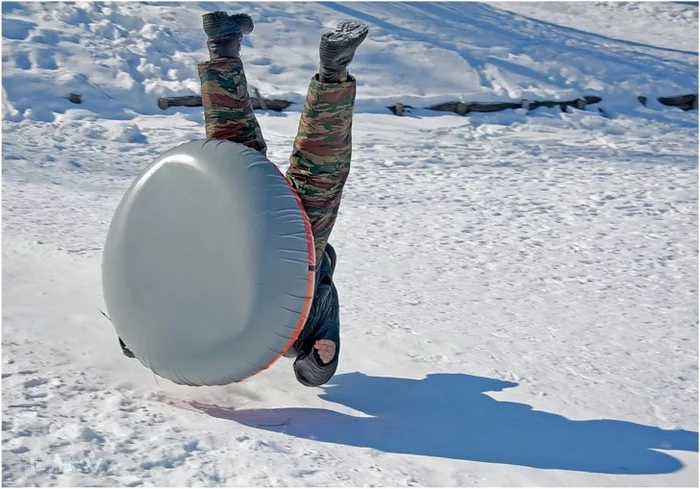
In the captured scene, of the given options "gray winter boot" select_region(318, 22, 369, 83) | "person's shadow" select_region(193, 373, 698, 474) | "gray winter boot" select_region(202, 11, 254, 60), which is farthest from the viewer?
"gray winter boot" select_region(202, 11, 254, 60)

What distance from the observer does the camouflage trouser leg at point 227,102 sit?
3512 mm

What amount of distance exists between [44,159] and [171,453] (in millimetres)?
5280

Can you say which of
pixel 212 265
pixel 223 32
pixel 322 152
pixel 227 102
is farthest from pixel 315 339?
pixel 223 32

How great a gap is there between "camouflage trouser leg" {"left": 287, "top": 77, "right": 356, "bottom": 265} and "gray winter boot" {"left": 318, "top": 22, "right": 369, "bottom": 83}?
0.13ft

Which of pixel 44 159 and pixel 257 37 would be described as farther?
pixel 257 37

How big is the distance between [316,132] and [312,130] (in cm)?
2

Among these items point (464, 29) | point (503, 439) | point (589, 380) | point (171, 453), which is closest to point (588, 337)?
point (589, 380)

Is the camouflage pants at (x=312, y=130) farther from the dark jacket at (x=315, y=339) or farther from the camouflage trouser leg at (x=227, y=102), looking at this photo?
the dark jacket at (x=315, y=339)

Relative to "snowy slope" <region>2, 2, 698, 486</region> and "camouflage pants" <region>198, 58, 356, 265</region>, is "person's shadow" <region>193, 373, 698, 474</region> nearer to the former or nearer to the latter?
"snowy slope" <region>2, 2, 698, 486</region>

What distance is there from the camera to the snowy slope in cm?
289

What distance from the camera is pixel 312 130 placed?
3.37 metres

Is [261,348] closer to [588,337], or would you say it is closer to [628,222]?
[588,337]

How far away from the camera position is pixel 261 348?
296 centimetres

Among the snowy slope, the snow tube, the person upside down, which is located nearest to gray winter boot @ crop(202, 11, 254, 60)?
the person upside down
